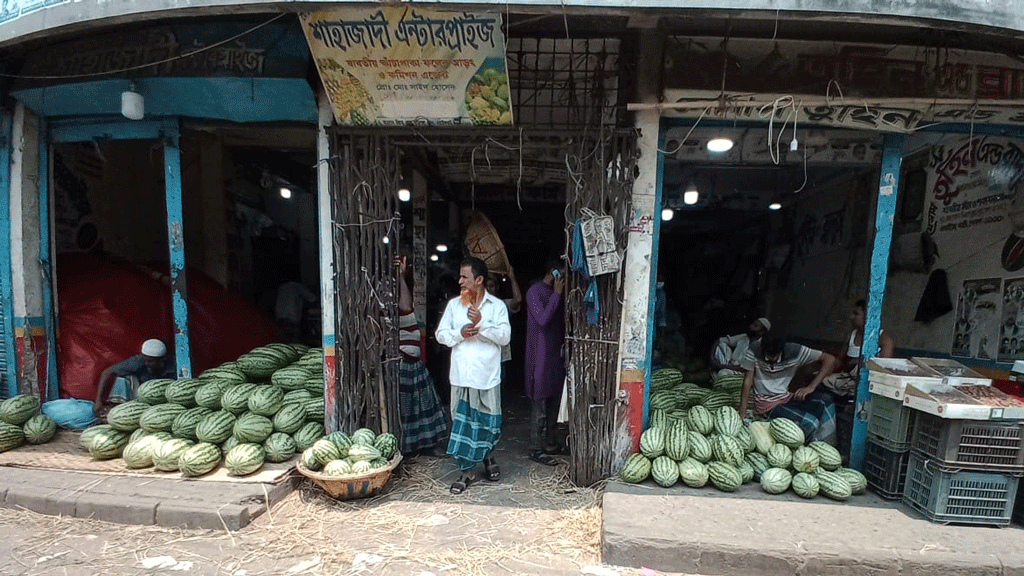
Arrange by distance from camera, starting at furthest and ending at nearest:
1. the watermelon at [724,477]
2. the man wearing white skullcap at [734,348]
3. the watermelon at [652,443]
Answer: the man wearing white skullcap at [734,348] < the watermelon at [652,443] < the watermelon at [724,477]

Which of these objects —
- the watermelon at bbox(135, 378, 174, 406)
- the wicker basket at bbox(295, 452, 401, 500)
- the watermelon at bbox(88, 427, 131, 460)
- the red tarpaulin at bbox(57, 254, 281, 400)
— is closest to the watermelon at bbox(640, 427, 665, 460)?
the wicker basket at bbox(295, 452, 401, 500)

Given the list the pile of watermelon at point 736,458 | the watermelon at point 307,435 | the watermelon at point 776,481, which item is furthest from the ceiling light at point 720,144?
the watermelon at point 307,435

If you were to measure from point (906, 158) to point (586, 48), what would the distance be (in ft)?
16.9

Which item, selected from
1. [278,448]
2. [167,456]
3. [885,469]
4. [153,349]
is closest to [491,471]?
[278,448]

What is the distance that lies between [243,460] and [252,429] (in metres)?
0.34

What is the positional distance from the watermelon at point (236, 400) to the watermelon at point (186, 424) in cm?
20

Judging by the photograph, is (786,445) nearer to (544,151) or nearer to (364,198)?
(544,151)

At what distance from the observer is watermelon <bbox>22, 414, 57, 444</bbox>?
16.1ft

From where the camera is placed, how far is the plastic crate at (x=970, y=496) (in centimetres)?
365

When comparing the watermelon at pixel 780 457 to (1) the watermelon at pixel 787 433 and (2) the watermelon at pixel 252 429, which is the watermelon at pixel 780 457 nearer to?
(1) the watermelon at pixel 787 433

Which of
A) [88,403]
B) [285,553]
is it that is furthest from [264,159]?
[285,553]

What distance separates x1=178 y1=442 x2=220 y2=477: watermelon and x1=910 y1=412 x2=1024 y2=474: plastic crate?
252 inches

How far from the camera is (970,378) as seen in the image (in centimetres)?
406

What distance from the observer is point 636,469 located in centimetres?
426
